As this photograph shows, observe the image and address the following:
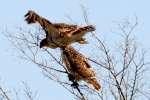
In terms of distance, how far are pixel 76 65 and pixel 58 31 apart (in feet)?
2.36

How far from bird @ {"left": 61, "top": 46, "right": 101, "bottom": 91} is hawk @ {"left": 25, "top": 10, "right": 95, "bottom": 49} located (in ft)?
0.66

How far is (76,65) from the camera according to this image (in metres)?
6.07

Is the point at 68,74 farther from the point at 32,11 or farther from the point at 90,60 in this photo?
the point at 32,11

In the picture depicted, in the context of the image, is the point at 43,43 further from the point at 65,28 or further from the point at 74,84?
the point at 74,84

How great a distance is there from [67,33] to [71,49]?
41cm

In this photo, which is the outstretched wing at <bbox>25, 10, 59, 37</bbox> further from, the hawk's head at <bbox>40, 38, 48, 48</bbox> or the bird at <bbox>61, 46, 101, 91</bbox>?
the bird at <bbox>61, 46, 101, 91</bbox>

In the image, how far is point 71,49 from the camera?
6.14 metres

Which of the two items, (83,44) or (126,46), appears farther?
(126,46)

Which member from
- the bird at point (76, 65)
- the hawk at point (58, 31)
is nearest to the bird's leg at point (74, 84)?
the bird at point (76, 65)

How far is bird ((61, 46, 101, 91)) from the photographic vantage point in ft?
19.8

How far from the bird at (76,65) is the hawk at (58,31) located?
0.20 metres

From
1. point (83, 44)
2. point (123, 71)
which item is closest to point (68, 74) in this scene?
point (83, 44)

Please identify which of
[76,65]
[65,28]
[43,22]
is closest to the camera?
[43,22]

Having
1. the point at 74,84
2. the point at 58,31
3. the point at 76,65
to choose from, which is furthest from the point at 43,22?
the point at 74,84
